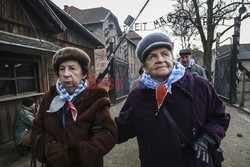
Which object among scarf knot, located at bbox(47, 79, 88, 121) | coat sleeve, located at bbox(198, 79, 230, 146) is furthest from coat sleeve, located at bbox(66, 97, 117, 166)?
coat sleeve, located at bbox(198, 79, 230, 146)

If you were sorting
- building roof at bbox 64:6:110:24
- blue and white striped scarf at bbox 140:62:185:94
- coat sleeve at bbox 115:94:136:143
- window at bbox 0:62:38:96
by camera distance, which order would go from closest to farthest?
blue and white striped scarf at bbox 140:62:185:94 < coat sleeve at bbox 115:94:136:143 < window at bbox 0:62:38:96 < building roof at bbox 64:6:110:24

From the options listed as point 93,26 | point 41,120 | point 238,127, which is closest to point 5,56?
point 41,120

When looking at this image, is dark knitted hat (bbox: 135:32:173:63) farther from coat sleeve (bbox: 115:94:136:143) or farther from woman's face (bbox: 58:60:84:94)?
woman's face (bbox: 58:60:84:94)

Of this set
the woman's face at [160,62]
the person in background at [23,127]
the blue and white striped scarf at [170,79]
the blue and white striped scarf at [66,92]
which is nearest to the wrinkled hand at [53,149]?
the blue and white striped scarf at [66,92]

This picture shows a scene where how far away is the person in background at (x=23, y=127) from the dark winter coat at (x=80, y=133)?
2.49 metres

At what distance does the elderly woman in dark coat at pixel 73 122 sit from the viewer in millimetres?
1387

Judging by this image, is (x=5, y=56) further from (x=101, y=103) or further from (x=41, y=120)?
(x=101, y=103)

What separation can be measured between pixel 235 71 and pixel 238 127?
10.8ft

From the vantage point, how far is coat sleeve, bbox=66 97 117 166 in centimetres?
138

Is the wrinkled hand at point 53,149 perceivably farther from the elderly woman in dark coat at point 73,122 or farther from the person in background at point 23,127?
the person in background at point 23,127

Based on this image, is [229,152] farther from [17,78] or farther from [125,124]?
[17,78]

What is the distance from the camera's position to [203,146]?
4.35 ft

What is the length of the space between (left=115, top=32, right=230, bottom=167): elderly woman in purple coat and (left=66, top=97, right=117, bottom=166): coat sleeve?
9.7 inches

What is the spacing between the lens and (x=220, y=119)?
144cm
